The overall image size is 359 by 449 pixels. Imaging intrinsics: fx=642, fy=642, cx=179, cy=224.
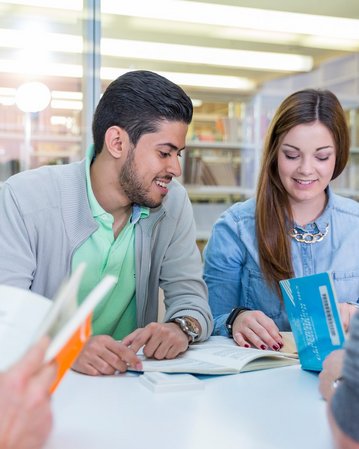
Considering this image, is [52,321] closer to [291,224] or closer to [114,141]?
[114,141]

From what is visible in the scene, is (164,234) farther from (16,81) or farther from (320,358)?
(16,81)

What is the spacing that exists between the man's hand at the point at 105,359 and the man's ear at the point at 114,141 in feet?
2.27

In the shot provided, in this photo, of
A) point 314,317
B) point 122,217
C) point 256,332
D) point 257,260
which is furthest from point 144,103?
point 314,317

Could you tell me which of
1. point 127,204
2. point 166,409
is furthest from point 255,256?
point 166,409

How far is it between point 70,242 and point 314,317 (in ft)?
2.32

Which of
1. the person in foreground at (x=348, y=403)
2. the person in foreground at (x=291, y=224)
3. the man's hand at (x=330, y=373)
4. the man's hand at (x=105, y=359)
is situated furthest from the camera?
the person in foreground at (x=291, y=224)

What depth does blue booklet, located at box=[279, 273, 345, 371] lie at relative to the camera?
1.16m

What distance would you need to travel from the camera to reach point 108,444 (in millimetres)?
900

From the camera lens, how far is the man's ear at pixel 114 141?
1816mm

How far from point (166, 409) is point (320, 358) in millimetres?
372

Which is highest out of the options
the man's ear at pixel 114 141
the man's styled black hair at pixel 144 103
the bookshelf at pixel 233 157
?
the man's styled black hair at pixel 144 103

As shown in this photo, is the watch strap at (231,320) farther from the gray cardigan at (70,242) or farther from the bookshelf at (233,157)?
the bookshelf at (233,157)

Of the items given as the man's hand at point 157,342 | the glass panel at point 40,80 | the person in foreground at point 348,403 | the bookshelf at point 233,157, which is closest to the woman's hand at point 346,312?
the man's hand at point 157,342

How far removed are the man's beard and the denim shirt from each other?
0.29 metres
